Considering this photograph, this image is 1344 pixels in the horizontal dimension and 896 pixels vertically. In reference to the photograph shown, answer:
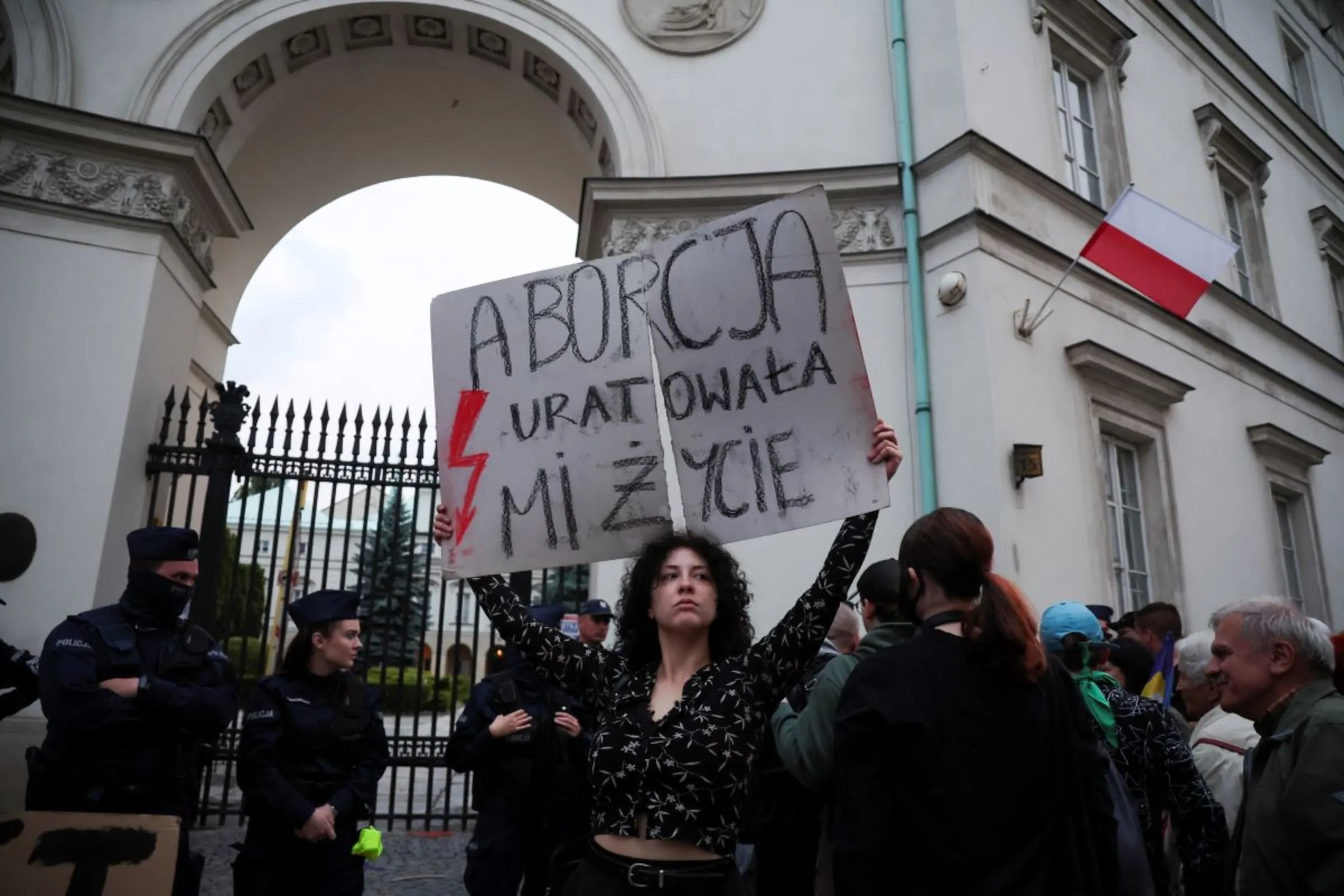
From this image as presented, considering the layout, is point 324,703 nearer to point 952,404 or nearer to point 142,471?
point 142,471

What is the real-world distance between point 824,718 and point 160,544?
9.42 feet

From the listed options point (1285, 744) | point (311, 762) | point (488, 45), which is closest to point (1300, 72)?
point (488, 45)

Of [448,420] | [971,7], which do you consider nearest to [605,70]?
[971,7]

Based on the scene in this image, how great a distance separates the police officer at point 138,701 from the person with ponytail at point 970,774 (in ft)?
8.84

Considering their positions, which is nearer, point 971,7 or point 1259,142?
point 971,7

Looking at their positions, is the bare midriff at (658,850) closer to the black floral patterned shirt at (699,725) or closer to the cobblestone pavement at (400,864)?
the black floral patterned shirt at (699,725)

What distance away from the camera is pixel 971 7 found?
Result: 31.0ft

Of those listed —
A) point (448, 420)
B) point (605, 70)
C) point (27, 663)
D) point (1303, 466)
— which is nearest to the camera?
point (448, 420)

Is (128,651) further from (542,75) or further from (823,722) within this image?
(542,75)

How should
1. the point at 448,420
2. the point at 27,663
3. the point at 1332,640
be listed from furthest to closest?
the point at 27,663, the point at 448,420, the point at 1332,640

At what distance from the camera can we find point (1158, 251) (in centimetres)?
840

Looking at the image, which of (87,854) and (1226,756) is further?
(1226,756)

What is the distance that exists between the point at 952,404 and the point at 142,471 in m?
7.67

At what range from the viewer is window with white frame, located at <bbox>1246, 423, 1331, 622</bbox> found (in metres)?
11.6
